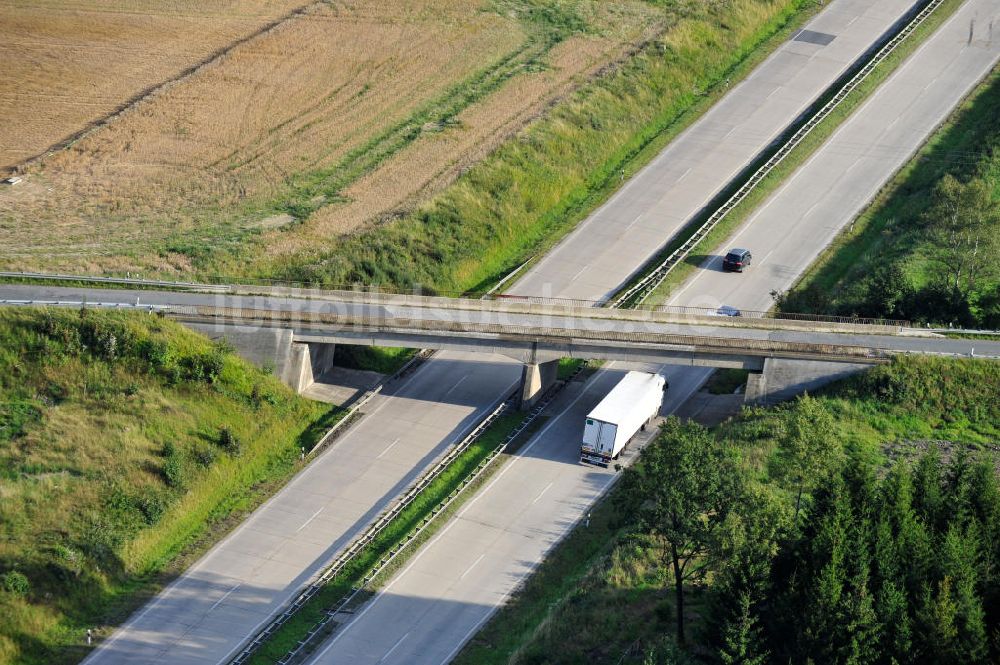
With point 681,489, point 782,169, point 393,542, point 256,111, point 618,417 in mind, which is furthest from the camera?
point 256,111

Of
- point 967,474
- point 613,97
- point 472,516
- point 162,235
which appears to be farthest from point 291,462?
point 613,97

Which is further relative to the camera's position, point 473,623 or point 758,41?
point 758,41

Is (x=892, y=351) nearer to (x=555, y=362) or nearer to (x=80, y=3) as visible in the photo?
(x=555, y=362)

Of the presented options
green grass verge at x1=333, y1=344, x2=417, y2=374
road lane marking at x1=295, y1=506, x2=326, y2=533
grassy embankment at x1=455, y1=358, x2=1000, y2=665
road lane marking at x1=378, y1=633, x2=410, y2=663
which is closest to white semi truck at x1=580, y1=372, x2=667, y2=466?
grassy embankment at x1=455, y1=358, x2=1000, y2=665

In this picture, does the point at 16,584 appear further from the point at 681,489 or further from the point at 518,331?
the point at 681,489

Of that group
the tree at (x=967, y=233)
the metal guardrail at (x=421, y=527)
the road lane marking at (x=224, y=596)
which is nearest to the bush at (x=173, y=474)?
the road lane marking at (x=224, y=596)

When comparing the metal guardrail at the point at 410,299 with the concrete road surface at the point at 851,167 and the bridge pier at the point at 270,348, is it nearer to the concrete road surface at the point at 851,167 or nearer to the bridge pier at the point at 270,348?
the bridge pier at the point at 270,348

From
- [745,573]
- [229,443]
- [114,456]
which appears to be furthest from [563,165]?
[745,573]
